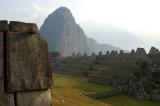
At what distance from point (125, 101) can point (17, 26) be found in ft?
161

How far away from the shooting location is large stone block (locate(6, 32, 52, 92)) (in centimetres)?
501

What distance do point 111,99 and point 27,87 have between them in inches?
1974

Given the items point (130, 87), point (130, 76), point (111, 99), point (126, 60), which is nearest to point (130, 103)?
point (111, 99)

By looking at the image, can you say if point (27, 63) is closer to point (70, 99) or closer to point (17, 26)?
point (17, 26)

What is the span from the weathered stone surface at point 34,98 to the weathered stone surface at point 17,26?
942 millimetres

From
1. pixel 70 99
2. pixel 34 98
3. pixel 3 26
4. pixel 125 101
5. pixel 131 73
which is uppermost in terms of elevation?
pixel 3 26

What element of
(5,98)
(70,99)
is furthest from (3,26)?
(70,99)

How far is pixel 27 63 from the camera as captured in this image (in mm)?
5090

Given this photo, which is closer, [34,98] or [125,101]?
[34,98]

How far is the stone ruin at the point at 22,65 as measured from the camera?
A: 501cm

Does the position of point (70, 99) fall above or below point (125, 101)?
above

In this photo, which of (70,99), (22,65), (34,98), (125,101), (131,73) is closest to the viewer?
(22,65)

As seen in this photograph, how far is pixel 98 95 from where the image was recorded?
54781mm

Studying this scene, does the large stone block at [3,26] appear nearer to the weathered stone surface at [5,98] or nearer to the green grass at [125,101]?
the weathered stone surface at [5,98]
